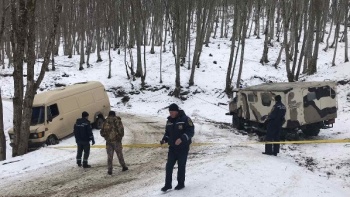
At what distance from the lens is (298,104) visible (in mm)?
14117

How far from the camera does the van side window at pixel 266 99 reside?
1489 cm

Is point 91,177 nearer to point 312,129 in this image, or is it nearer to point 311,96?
point 311,96

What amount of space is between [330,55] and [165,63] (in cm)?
1838

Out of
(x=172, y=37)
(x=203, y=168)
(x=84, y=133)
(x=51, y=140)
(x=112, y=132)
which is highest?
(x=172, y=37)

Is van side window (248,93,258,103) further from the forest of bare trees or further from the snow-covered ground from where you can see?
the forest of bare trees

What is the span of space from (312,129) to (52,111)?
11110 millimetres

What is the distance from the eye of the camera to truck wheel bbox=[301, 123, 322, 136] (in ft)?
48.8

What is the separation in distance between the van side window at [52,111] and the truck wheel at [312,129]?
1056 cm

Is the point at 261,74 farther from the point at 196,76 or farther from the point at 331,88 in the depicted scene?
the point at 331,88

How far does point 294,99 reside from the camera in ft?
46.1

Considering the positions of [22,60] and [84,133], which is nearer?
[84,133]

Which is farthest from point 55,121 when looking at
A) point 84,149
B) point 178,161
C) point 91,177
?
point 178,161

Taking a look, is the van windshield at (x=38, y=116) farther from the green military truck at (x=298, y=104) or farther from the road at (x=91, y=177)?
the green military truck at (x=298, y=104)

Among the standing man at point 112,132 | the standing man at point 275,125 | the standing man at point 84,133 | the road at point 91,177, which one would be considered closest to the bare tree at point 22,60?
the road at point 91,177
